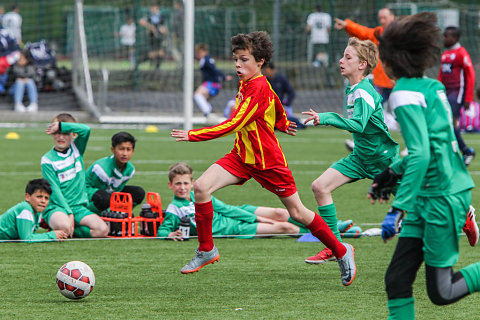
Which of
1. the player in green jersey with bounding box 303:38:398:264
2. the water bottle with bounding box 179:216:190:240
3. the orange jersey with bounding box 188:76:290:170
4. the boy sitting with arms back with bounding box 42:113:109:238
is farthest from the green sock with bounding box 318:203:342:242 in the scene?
the boy sitting with arms back with bounding box 42:113:109:238

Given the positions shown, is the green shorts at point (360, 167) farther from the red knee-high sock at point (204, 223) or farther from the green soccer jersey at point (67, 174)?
the green soccer jersey at point (67, 174)

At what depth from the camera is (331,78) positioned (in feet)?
73.3

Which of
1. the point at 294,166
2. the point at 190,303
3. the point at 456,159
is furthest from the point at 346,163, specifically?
the point at 294,166

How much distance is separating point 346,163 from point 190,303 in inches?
73.1

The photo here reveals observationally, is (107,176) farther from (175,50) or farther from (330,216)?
(175,50)

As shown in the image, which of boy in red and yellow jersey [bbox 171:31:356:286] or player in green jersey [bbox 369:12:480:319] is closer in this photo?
player in green jersey [bbox 369:12:480:319]

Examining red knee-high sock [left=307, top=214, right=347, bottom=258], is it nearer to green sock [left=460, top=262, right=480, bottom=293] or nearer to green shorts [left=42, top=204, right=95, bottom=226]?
green sock [left=460, top=262, right=480, bottom=293]

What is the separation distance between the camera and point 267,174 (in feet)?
19.7

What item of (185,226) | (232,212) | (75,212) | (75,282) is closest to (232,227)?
(232,212)

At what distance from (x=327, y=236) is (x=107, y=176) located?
2.95 m

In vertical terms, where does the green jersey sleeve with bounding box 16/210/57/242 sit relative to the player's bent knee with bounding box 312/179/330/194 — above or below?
below

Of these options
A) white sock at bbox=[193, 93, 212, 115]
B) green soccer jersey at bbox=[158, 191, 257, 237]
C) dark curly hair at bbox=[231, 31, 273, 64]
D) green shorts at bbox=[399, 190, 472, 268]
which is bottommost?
white sock at bbox=[193, 93, 212, 115]

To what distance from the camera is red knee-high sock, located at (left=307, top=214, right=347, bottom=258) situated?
19.7 ft

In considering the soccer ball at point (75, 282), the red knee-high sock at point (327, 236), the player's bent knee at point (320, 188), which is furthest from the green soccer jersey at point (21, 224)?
the red knee-high sock at point (327, 236)
